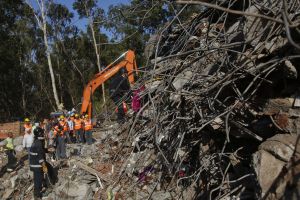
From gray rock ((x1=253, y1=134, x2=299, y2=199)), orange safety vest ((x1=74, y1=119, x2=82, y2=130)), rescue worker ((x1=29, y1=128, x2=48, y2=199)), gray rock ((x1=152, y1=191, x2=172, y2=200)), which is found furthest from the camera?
orange safety vest ((x1=74, y1=119, x2=82, y2=130))

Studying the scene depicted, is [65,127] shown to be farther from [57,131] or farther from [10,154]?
[10,154]

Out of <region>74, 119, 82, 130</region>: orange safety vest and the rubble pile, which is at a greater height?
the rubble pile

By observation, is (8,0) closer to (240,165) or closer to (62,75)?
(62,75)

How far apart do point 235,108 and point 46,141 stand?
35.9ft

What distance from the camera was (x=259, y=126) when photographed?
15.3ft

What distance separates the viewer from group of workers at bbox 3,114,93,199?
35.6 feet

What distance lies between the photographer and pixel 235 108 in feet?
15.4

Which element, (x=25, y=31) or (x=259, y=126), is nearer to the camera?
(x=259, y=126)

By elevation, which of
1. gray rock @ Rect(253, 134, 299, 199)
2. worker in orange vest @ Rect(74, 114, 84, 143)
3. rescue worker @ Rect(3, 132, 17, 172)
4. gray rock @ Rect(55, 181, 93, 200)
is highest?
gray rock @ Rect(253, 134, 299, 199)

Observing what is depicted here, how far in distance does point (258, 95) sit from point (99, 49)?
38.9m

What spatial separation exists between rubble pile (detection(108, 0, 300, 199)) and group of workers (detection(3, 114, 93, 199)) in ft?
18.8

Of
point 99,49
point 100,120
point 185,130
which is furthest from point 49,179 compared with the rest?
point 99,49

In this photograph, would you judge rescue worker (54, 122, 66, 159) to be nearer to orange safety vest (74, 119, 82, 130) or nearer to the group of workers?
the group of workers

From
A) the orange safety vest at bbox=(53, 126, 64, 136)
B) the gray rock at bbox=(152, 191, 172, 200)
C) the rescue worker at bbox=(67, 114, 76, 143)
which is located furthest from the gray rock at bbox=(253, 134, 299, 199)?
the rescue worker at bbox=(67, 114, 76, 143)
